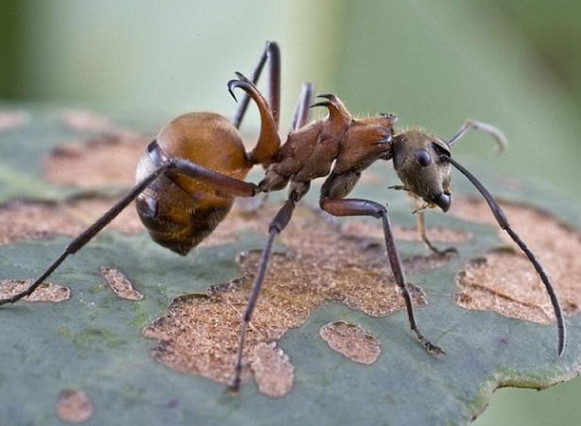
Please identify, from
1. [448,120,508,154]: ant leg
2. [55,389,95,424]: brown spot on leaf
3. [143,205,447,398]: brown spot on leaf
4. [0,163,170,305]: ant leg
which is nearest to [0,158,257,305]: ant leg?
[0,163,170,305]: ant leg

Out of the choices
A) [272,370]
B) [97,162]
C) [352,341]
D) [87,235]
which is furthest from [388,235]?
[97,162]

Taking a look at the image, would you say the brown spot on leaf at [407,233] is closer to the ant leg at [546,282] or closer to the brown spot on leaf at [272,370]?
the ant leg at [546,282]

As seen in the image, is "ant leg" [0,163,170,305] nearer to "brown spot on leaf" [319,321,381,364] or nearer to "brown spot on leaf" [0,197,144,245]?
"brown spot on leaf" [0,197,144,245]

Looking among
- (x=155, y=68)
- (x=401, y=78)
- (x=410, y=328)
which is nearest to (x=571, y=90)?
(x=401, y=78)

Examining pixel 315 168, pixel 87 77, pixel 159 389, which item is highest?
pixel 315 168

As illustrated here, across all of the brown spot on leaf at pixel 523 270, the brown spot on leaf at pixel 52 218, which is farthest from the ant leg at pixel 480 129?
the brown spot on leaf at pixel 52 218

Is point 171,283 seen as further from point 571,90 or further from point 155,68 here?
point 571,90

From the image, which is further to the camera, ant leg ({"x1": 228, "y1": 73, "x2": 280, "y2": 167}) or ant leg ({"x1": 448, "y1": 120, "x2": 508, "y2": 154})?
ant leg ({"x1": 448, "y1": 120, "x2": 508, "y2": 154})
